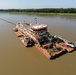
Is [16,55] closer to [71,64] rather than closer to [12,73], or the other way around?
[12,73]

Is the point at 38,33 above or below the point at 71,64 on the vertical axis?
above

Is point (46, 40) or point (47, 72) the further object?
point (46, 40)

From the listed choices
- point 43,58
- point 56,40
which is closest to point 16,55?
point 43,58

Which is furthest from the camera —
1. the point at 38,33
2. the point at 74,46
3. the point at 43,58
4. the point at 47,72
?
the point at 38,33

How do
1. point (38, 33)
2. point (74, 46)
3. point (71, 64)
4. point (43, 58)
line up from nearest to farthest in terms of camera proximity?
1. point (71, 64)
2. point (43, 58)
3. point (74, 46)
4. point (38, 33)

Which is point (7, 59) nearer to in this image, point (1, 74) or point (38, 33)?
point (1, 74)

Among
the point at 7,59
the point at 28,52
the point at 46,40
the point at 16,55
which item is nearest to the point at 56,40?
the point at 46,40

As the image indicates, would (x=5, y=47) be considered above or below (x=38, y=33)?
below

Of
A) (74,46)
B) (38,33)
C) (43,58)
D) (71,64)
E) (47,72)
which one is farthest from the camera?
(38,33)

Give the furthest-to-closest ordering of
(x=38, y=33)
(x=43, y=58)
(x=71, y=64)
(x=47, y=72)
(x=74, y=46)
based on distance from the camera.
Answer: (x=38, y=33), (x=74, y=46), (x=43, y=58), (x=71, y=64), (x=47, y=72)
